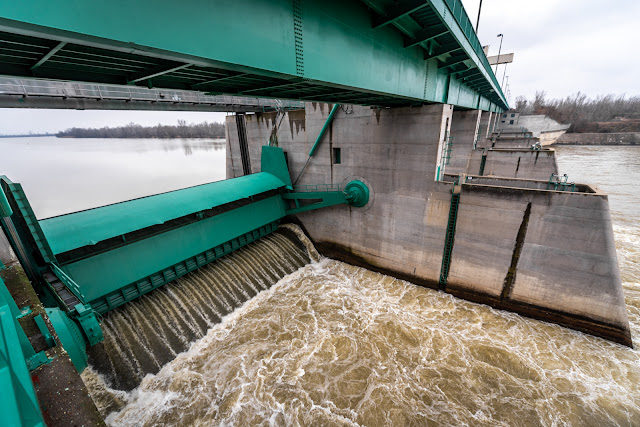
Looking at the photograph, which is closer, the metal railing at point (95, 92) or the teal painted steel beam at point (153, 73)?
the teal painted steel beam at point (153, 73)

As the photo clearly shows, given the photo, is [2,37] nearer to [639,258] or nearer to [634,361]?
[634,361]

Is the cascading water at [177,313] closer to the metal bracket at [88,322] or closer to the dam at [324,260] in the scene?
the dam at [324,260]

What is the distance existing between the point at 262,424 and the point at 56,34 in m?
8.71

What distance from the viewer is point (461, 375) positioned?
26.6 ft

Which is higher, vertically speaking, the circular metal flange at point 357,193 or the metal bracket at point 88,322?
the circular metal flange at point 357,193

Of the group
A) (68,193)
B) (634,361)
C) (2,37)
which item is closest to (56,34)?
(2,37)

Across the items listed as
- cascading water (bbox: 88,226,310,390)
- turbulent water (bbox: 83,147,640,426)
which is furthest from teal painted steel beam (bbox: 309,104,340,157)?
turbulent water (bbox: 83,147,640,426)

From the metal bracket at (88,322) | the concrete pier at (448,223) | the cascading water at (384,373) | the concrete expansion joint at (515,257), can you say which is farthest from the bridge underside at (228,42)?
the cascading water at (384,373)

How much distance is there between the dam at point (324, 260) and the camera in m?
4.87

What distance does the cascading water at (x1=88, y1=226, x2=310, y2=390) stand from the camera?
780 centimetres

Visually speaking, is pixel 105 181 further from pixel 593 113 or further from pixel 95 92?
pixel 593 113

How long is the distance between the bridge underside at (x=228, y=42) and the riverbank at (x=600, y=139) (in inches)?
2698

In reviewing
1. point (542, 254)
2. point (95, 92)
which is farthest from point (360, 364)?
point (95, 92)

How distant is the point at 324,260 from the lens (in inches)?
607
